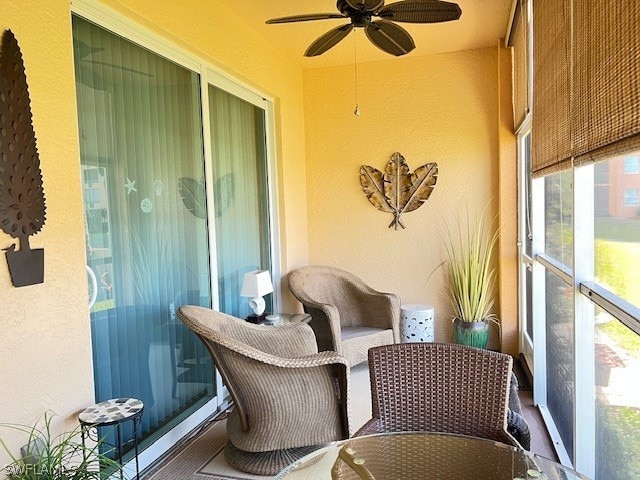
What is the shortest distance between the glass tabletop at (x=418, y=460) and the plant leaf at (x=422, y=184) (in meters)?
3.07

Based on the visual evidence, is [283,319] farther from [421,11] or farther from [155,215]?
[421,11]

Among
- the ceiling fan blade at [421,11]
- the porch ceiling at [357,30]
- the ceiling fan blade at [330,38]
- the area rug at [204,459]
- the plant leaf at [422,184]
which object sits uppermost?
the porch ceiling at [357,30]

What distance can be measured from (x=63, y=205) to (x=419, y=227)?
332 cm

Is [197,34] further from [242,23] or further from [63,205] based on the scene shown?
[63,205]

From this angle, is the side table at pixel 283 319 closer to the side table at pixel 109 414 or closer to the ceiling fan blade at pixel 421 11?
the side table at pixel 109 414

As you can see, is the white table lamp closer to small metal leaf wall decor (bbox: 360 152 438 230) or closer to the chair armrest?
the chair armrest

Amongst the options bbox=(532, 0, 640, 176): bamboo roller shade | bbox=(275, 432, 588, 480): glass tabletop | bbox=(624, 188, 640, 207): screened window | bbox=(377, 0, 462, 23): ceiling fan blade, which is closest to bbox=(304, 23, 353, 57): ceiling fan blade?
bbox=(377, 0, 462, 23): ceiling fan blade

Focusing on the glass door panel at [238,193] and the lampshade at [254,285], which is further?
the glass door panel at [238,193]

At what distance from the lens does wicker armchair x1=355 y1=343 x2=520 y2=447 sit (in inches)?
71.8

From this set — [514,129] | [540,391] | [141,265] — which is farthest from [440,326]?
[141,265]

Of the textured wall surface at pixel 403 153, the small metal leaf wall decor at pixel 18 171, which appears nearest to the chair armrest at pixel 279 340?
the small metal leaf wall decor at pixel 18 171

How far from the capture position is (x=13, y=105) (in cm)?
171

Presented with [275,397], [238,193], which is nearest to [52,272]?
[275,397]

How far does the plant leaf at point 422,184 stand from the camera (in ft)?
Answer: 14.9
